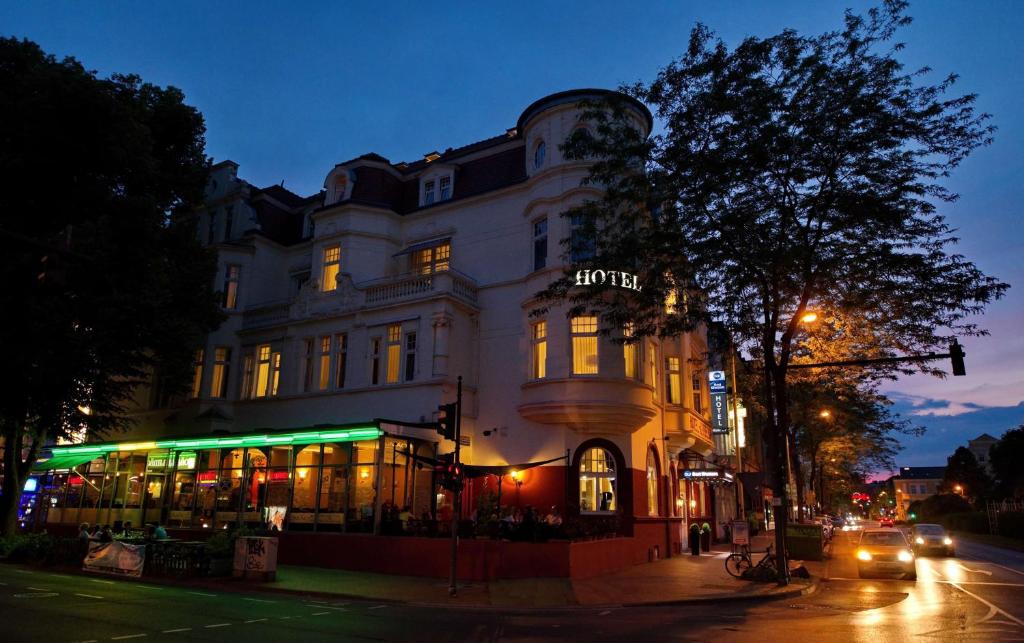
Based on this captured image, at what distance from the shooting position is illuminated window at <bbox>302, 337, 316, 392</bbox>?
30.4 m

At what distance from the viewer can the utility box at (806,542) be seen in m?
28.3

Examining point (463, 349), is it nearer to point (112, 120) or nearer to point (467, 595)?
point (467, 595)

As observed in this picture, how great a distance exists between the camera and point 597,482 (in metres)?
25.1

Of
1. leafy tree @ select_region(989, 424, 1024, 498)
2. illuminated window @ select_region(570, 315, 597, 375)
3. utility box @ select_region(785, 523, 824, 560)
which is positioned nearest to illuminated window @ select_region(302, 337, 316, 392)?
illuminated window @ select_region(570, 315, 597, 375)

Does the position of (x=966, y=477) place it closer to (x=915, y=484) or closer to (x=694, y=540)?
(x=694, y=540)

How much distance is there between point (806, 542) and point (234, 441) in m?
24.2

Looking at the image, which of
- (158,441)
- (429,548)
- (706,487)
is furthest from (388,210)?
(706,487)

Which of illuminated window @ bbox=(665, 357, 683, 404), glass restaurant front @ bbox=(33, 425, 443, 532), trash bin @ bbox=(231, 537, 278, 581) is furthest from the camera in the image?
illuminated window @ bbox=(665, 357, 683, 404)

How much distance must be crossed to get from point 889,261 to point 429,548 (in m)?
15.3

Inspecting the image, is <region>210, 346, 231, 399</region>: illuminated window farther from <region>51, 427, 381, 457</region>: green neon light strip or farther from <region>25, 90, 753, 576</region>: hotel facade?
<region>51, 427, 381, 457</region>: green neon light strip

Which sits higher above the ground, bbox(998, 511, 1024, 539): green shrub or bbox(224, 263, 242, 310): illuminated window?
bbox(224, 263, 242, 310): illuminated window

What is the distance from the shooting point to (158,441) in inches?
1137

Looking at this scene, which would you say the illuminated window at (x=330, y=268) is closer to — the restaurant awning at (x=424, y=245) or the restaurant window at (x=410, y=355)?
the restaurant awning at (x=424, y=245)

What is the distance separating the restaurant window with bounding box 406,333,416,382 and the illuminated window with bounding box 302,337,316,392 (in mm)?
5226
